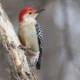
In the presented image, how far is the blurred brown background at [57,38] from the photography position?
757 cm

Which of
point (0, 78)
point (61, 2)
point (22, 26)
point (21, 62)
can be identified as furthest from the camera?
point (61, 2)

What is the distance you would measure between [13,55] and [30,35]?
0.67 metres

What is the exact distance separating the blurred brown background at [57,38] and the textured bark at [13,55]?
8.62 feet

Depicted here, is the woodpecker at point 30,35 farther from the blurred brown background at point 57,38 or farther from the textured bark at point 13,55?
the blurred brown background at point 57,38

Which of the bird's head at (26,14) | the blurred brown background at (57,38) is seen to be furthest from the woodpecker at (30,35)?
the blurred brown background at (57,38)

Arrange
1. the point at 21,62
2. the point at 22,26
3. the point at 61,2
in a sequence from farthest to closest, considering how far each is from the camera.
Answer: the point at 61,2 < the point at 22,26 < the point at 21,62

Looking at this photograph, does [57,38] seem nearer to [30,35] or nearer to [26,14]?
[26,14]

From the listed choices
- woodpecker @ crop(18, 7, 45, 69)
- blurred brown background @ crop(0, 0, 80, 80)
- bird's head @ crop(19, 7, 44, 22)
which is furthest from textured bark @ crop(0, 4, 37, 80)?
blurred brown background @ crop(0, 0, 80, 80)

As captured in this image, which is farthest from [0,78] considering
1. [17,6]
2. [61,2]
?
[61,2]

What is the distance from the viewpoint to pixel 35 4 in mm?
7836

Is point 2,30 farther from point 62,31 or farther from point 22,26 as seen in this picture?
point 62,31

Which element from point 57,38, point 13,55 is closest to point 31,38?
point 13,55

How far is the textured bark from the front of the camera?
4684mm

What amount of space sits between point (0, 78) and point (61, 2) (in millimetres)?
1881
